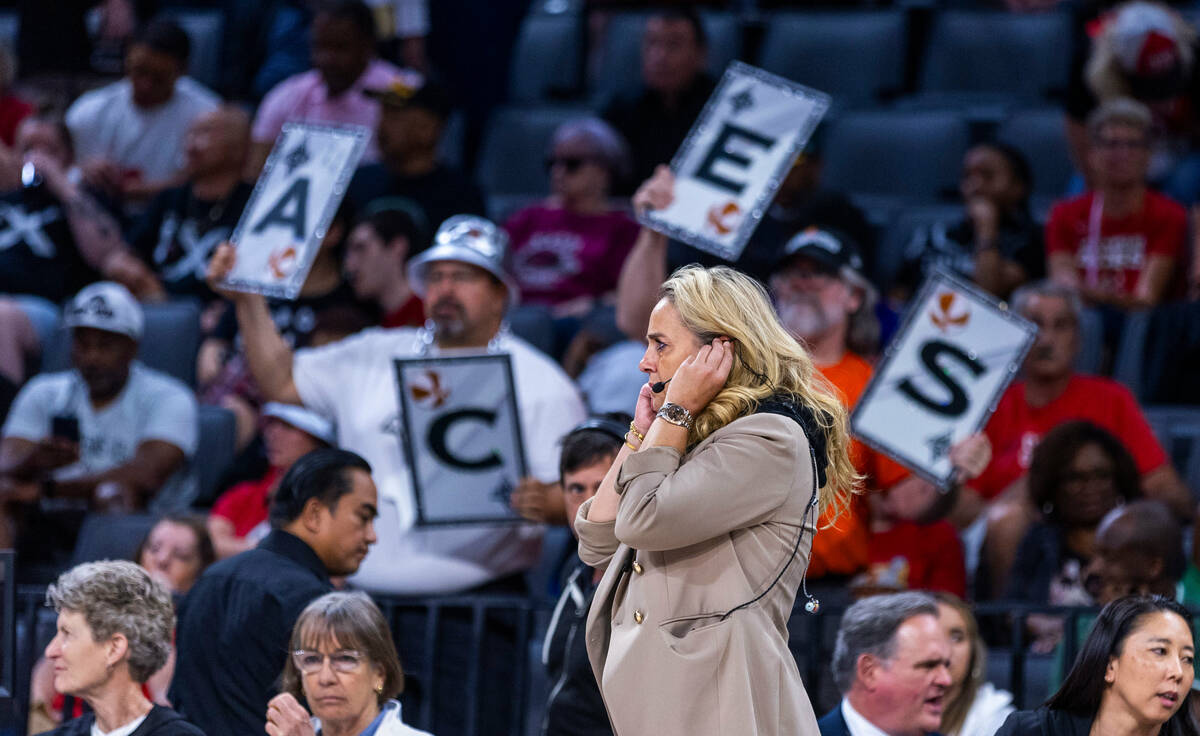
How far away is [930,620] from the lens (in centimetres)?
445

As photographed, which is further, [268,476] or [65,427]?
[65,427]

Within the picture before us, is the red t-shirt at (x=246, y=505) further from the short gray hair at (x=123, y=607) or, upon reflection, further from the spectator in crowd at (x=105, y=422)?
the short gray hair at (x=123, y=607)

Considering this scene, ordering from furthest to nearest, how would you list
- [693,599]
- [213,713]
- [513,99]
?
[513,99] < [213,713] < [693,599]

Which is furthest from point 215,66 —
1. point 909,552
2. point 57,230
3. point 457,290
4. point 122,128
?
point 909,552

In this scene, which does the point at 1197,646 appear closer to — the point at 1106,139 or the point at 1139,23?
the point at 1106,139

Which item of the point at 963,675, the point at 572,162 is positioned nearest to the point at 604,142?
the point at 572,162

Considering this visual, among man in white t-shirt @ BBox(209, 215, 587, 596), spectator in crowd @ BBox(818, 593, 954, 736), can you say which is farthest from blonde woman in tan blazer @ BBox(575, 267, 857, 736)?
man in white t-shirt @ BBox(209, 215, 587, 596)

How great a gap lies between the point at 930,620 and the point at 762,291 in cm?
133

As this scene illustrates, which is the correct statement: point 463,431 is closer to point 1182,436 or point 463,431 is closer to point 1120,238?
point 1182,436

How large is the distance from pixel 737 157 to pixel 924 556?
139 cm

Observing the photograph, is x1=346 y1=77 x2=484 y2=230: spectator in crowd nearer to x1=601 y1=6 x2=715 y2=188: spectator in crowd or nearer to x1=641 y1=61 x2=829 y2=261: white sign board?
x1=601 y1=6 x2=715 y2=188: spectator in crowd

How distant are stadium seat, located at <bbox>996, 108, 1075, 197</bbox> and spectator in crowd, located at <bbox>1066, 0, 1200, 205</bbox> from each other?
0.26 metres

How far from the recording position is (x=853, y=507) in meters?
5.49

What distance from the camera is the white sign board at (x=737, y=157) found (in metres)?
5.76
